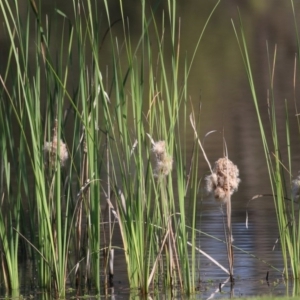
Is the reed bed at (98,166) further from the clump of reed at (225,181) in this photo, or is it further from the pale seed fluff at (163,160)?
the clump of reed at (225,181)

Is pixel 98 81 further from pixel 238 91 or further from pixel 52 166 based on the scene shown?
pixel 238 91

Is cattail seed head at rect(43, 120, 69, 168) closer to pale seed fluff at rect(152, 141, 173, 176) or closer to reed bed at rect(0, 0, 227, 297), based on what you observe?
reed bed at rect(0, 0, 227, 297)

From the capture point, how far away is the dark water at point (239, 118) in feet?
17.8

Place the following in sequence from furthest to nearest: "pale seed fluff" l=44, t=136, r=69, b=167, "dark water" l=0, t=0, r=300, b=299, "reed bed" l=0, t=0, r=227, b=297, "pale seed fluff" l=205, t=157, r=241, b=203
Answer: "dark water" l=0, t=0, r=300, b=299
"pale seed fluff" l=205, t=157, r=241, b=203
"pale seed fluff" l=44, t=136, r=69, b=167
"reed bed" l=0, t=0, r=227, b=297

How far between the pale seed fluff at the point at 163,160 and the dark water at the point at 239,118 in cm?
35

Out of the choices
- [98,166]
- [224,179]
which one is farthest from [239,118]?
[98,166]

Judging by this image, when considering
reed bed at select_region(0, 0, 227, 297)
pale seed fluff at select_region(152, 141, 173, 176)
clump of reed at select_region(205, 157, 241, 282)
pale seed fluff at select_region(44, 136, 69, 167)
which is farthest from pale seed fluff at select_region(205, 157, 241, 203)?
pale seed fluff at select_region(44, 136, 69, 167)

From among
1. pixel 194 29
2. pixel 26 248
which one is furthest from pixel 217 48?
pixel 26 248

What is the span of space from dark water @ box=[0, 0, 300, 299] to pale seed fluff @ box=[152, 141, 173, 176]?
345mm

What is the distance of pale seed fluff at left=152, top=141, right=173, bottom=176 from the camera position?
475 cm

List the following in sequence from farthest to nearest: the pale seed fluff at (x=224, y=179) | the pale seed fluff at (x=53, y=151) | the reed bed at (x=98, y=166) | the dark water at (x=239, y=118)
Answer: the dark water at (x=239, y=118) < the pale seed fluff at (x=224, y=179) < the pale seed fluff at (x=53, y=151) < the reed bed at (x=98, y=166)

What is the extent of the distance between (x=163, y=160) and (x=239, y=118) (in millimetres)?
9514

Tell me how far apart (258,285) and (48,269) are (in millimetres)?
1109

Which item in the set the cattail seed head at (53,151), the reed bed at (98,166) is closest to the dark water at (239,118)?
the reed bed at (98,166)
